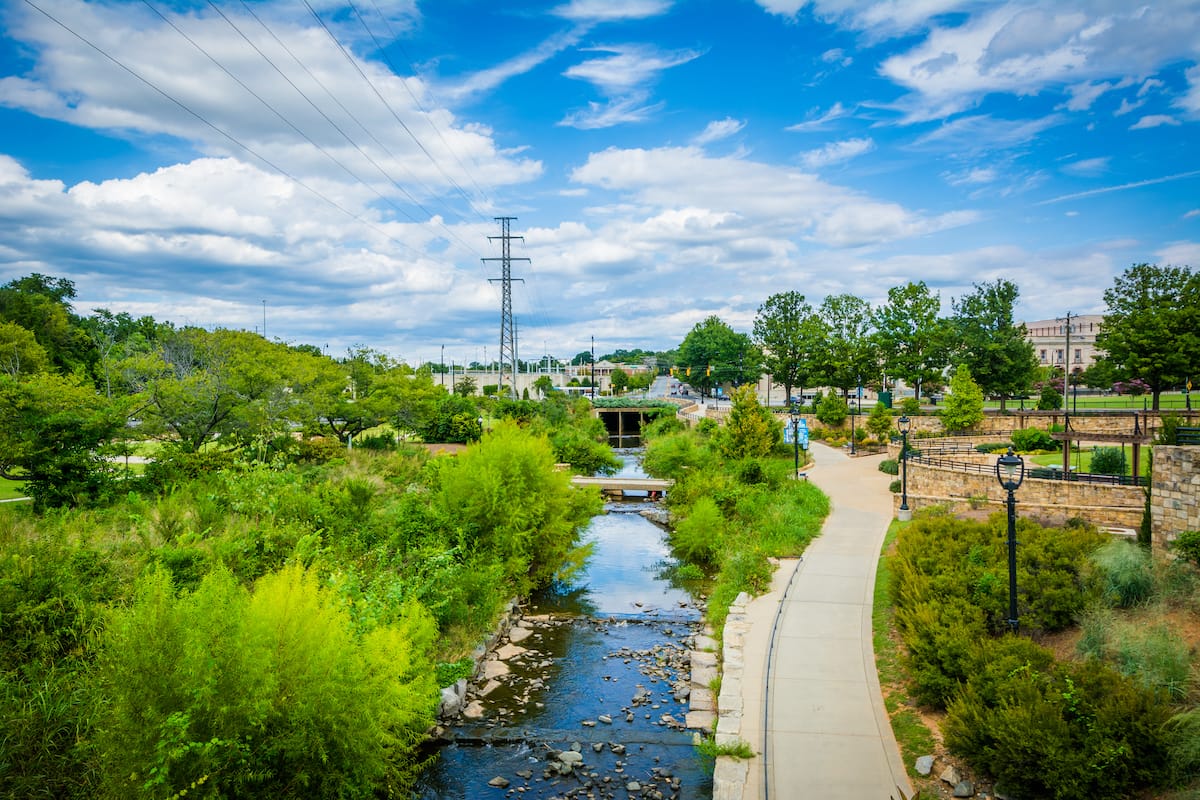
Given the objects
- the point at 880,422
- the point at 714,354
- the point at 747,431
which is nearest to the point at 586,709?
the point at 747,431

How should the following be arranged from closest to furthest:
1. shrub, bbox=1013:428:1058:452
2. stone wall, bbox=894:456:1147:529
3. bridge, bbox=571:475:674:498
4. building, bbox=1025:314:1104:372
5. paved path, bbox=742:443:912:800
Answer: paved path, bbox=742:443:912:800
stone wall, bbox=894:456:1147:529
shrub, bbox=1013:428:1058:452
bridge, bbox=571:475:674:498
building, bbox=1025:314:1104:372

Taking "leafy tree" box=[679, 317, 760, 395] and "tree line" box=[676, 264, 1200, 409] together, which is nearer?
"tree line" box=[676, 264, 1200, 409]

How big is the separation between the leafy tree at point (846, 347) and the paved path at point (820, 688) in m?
40.5

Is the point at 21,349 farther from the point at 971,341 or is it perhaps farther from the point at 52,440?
the point at 971,341

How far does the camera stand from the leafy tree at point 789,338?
2657 inches

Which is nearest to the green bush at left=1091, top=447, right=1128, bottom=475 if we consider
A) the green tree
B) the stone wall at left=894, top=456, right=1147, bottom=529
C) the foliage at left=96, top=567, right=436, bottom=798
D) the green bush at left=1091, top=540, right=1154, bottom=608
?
the stone wall at left=894, top=456, right=1147, bottom=529

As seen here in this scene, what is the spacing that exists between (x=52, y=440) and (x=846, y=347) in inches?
2214

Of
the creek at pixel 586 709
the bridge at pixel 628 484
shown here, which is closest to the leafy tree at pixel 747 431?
the bridge at pixel 628 484

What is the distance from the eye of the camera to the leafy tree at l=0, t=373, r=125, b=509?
69.1ft

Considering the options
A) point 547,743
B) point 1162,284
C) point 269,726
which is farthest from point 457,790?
point 1162,284

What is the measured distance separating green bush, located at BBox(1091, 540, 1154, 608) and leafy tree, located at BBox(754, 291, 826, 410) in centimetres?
5255

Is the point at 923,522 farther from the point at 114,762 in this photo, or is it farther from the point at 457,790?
the point at 114,762

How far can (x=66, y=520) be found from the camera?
17.8 m

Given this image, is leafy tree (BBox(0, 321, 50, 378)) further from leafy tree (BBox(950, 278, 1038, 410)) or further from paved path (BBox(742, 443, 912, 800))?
leafy tree (BBox(950, 278, 1038, 410))
